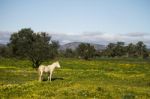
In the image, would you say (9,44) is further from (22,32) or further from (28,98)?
(28,98)

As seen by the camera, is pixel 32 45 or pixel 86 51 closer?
pixel 32 45

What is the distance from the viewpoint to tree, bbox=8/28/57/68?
256ft

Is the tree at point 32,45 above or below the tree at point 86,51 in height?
above

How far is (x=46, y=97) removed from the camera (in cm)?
2403

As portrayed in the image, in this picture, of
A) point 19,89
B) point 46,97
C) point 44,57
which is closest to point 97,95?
point 46,97

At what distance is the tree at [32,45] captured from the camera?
7806 cm

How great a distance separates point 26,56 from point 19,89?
49.9 metres

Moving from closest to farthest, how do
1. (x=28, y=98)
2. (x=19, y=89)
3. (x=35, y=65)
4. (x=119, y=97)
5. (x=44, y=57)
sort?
(x=28, y=98) < (x=119, y=97) < (x=19, y=89) < (x=44, y=57) < (x=35, y=65)

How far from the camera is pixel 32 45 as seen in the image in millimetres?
79000

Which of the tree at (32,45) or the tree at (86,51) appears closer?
the tree at (32,45)

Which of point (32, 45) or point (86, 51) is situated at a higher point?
point (32, 45)

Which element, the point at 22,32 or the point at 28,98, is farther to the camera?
the point at 22,32

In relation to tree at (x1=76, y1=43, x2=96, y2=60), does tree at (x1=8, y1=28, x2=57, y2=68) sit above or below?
above

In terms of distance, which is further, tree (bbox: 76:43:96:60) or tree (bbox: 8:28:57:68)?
tree (bbox: 76:43:96:60)
